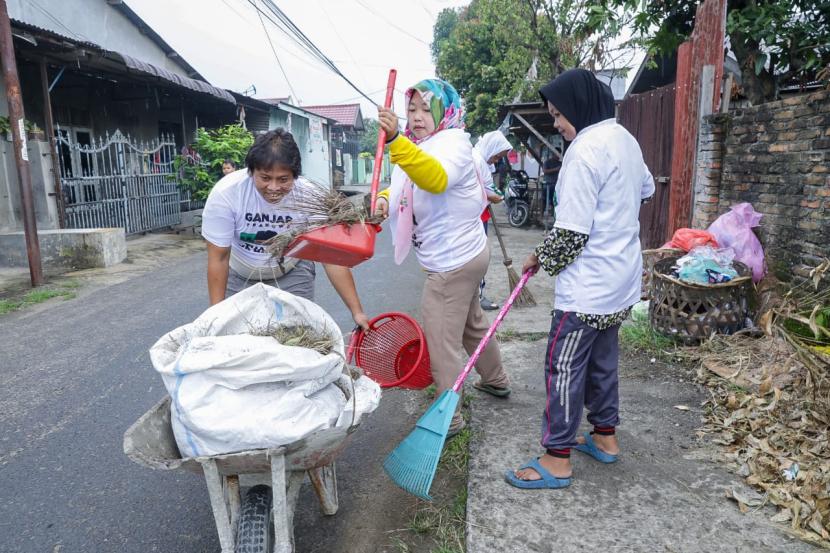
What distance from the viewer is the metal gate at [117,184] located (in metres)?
10.1

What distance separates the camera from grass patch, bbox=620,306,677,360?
4.12 metres

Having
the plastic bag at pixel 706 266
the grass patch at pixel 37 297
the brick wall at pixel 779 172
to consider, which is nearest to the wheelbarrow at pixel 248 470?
the plastic bag at pixel 706 266

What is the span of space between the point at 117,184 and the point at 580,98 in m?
10.7

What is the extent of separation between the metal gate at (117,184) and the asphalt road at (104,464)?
16.9 feet

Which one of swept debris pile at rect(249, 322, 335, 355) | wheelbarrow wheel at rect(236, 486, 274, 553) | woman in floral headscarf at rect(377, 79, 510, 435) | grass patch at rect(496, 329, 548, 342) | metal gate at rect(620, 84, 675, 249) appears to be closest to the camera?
wheelbarrow wheel at rect(236, 486, 274, 553)

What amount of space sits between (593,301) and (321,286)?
16.6ft

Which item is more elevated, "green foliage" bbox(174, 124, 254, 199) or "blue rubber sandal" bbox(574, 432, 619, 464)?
"green foliage" bbox(174, 124, 254, 199)

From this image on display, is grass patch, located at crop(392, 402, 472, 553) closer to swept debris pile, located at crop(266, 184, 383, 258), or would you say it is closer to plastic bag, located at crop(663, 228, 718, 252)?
swept debris pile, located at crop(266, 184, 383, 258)

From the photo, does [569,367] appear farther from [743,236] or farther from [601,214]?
[743,236]

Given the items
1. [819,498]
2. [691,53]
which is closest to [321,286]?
[691,53]

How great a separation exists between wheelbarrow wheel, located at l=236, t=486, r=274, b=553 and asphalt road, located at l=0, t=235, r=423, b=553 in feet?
1.75

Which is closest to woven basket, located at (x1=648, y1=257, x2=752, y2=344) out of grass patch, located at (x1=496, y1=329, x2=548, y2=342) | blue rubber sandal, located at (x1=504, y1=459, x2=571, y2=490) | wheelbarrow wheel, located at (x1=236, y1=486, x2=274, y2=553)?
grass patch, located at (x1=496, y1=329, x2=548, y2=342)

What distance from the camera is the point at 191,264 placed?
9.02 metres

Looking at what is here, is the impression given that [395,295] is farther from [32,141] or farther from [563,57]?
[563,57]
